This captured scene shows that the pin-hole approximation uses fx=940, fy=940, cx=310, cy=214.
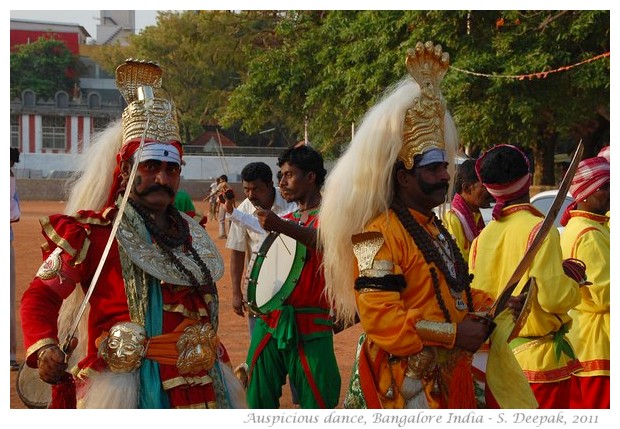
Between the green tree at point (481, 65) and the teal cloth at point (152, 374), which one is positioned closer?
the teal cloth at point (152, 374)

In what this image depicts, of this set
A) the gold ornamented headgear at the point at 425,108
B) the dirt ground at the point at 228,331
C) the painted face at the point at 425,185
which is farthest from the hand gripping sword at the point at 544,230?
the dirt ground at the point at 228,331

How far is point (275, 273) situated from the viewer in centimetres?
611

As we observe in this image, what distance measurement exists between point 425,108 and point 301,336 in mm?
2303

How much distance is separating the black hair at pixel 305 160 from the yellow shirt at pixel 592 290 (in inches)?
63.7

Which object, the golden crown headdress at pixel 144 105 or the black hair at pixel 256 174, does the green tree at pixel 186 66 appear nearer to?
the black hair at pixel 256 174

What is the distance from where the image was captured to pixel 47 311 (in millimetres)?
3854

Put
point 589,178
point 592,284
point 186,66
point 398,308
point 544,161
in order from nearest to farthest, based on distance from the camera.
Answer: point 398,308
point 592,284
point 589,178
point 544,161
point 186,66

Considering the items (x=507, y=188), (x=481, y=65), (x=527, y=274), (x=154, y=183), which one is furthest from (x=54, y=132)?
(x=527, y=274)

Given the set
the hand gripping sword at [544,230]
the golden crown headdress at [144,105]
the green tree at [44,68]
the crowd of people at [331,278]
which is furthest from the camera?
the green tree at [44,68]

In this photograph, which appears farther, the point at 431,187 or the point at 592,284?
the point at 592,284

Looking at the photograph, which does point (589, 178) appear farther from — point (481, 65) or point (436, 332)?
point (481, 65)

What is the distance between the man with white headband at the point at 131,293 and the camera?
390 cm

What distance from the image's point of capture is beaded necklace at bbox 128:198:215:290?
4.14 meters

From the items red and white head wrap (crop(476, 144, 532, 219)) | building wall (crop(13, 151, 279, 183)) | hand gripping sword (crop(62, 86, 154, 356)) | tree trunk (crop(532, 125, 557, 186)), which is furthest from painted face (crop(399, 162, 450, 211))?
building wall (crop(13, 151, 279, 183))
